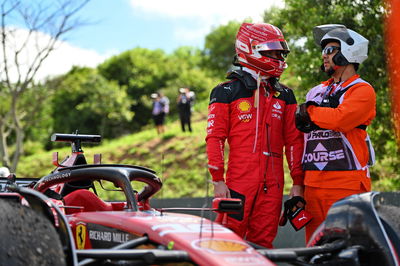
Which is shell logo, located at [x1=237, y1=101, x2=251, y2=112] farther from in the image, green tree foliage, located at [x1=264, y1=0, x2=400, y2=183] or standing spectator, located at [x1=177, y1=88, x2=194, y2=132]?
standing spectator, located at [x1=177, y1=88, x2=194, y2=132]

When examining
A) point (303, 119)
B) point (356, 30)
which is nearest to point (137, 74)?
point (356, 30)

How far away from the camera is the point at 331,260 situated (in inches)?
174

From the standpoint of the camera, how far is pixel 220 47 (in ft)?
226

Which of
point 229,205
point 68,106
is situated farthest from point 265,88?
point 68,106

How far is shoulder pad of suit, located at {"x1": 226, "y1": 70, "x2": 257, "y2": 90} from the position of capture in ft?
18.8

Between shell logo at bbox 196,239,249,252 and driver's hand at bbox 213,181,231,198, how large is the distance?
1.42 meters

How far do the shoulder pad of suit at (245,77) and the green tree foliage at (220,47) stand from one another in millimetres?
61466

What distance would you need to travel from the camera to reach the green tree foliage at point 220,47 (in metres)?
68.1

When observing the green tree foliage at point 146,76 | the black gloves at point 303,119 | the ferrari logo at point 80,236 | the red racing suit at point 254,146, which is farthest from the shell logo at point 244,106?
the green tree foliage at point 146,76

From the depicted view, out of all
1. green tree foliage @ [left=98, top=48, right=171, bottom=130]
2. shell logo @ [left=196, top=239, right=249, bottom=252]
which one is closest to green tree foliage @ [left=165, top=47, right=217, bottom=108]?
green tree foliage @ [left=98, top=48, right=171, bottom=130]

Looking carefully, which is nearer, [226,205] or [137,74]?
[226,205]

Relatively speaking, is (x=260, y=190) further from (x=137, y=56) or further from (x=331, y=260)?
(x=137, y=56)

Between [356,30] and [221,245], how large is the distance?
1010cm

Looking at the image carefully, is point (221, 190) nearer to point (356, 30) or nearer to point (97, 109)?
point (356, 30)
